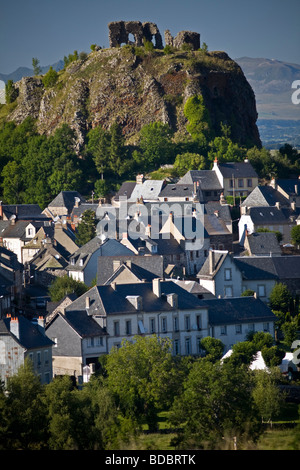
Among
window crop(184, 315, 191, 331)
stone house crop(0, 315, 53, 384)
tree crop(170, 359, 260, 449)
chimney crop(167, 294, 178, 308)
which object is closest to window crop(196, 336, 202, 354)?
window crop(184, 315, 191, 331)

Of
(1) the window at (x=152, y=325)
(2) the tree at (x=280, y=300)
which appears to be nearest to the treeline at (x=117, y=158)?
(2) the tree at (x=280, y=300)

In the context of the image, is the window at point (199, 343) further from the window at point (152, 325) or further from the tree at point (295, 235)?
the tree at point (295, 235)

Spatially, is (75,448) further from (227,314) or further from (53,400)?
(227,314)

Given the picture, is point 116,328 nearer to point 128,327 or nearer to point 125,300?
point 128,327

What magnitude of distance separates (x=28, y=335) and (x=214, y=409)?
12593mm

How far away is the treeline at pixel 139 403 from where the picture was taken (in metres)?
45.7

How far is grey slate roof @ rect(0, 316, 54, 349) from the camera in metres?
56.7

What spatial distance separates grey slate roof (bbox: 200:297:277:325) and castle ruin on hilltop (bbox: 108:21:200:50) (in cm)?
6657

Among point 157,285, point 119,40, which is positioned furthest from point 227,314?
point 119,40

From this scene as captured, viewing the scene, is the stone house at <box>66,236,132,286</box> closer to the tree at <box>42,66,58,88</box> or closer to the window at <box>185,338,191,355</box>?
the window at <box>185,338,191,355</box>

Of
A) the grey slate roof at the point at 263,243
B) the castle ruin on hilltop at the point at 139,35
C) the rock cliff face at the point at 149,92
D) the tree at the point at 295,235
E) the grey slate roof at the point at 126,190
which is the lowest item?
the grey slate roof at the point at 263,243

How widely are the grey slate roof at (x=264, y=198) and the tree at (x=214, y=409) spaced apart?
47.0 meters

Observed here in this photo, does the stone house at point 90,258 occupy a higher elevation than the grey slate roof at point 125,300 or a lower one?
higher

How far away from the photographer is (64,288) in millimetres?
73688
